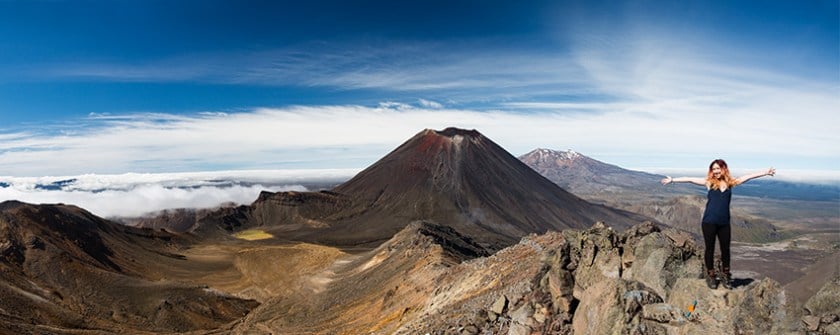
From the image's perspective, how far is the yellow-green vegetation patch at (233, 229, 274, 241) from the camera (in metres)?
147

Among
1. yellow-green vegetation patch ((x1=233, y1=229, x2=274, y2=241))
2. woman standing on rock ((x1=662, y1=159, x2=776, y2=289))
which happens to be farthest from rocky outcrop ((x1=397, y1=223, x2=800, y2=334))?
yellow-green vegetation patch ((x1=233, y1=229, x2=274, y2=241))

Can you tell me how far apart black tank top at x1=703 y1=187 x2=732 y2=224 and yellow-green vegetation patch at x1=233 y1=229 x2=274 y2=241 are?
14266 centimetres

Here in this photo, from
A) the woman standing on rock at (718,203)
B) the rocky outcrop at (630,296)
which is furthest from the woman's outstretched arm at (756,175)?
the rocky outcrop at (630,296)

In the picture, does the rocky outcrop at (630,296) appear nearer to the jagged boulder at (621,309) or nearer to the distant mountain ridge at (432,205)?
the jagged boulder at (621,309)

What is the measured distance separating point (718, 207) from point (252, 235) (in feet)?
506

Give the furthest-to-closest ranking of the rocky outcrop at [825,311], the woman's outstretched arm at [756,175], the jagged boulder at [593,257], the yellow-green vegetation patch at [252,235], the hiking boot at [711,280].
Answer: the yellow-green vegetation patch at [252,235], the jagged boulder at [593,257], the hiking boot at [711,280], the woman's outstretched arm at [756,175], the rocky outcrop at [825,311]

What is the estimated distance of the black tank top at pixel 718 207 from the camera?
9883 mm

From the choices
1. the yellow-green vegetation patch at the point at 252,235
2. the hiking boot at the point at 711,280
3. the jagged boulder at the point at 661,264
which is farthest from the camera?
the yellow-green vegetation patch at the point at 252,235

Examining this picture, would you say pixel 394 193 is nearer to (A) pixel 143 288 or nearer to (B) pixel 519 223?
(B) pixel 519 223

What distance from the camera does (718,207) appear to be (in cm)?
995

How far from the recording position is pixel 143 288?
66.2 m

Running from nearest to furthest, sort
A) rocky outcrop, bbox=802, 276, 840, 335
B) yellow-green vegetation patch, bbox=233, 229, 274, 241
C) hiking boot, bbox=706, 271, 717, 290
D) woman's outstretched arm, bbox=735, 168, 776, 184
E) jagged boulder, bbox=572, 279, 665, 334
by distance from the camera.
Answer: rocky outcrop, bbox=802, 276, 840, 335
woman's outstretched arm, bbox=735, 168, 776, 184
hiking boot, bbox=706, 271, 717, 290
jagged boulder, bbox=572, 279, 665, 334
yellow-green vegetation patch, bbox=233, 229, 274, 241

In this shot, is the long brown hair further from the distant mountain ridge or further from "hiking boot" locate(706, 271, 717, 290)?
the distant mountain ridge

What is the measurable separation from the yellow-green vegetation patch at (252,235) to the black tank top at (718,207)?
143m
